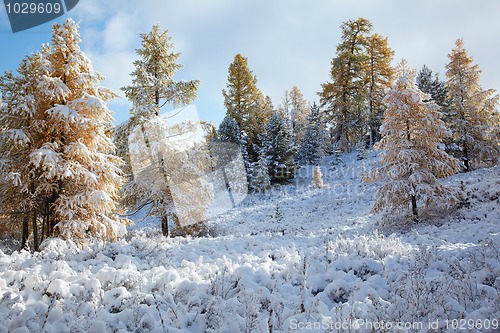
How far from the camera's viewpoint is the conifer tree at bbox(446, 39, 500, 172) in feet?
69.3

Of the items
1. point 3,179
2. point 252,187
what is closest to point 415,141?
point 3,179

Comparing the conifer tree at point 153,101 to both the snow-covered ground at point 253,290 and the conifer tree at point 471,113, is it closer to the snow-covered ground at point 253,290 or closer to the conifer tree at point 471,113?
the snow-covered ground at point 253,290

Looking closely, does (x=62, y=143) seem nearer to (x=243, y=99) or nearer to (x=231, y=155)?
(x=231, y=155)

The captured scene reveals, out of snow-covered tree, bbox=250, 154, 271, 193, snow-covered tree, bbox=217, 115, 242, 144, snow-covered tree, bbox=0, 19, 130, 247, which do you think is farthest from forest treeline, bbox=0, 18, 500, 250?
snow-covered tree, bbox=217, 115, 242, 144

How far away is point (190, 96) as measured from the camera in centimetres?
1344

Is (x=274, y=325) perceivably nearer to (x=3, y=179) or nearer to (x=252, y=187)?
(x=3, y=179)

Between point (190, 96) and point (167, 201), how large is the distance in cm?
507

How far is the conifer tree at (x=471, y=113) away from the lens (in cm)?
2112

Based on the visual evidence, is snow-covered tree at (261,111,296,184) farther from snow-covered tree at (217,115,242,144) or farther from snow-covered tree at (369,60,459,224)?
snow-covered tree at (369,60,459,224)

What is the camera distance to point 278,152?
100 feet

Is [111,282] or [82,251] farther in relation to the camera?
[82,251]

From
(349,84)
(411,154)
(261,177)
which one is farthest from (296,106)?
(411,154)

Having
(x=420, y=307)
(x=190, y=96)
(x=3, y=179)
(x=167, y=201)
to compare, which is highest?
(x=190, y=96)

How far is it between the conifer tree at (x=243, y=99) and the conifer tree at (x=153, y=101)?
814 inches
